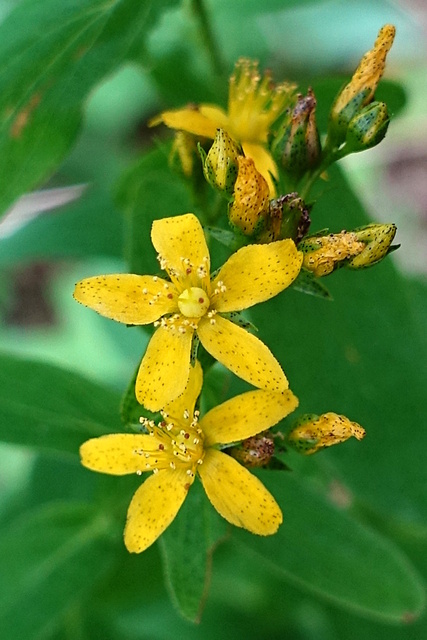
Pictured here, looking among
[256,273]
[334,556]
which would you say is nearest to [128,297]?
[256,273]

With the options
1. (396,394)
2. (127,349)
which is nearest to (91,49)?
(396,394)

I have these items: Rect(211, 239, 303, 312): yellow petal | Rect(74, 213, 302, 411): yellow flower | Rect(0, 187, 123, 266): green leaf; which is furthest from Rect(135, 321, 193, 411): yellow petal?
Rect(0, 187, 123, 266): green leaf

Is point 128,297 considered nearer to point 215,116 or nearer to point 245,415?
point 245,415

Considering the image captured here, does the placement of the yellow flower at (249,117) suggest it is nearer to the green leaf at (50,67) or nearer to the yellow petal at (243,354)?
the green leaf at (50,67)

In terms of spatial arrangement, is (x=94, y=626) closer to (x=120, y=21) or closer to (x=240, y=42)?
(x=120, y=21)

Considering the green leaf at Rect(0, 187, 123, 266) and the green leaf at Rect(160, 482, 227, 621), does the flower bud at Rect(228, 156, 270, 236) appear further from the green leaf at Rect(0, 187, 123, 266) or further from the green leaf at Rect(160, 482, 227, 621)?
the green leaf at Rect(0, 187, 123, 266)

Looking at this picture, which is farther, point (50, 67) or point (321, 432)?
point (50, 67)

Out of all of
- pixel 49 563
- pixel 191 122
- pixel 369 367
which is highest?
pixel 191 122

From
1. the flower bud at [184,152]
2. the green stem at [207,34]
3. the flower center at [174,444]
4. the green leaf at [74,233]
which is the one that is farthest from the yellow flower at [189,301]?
the green leaf at [74,233]
